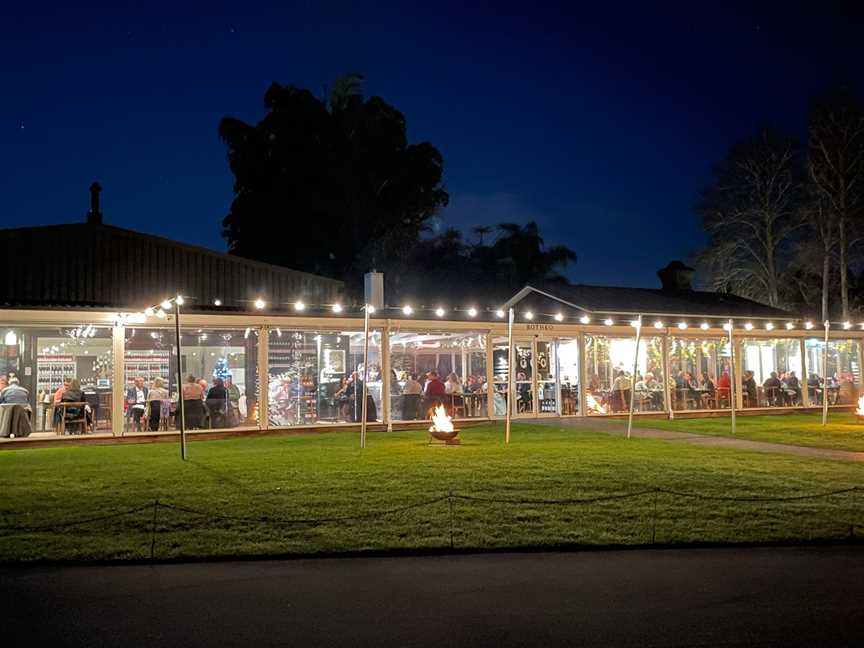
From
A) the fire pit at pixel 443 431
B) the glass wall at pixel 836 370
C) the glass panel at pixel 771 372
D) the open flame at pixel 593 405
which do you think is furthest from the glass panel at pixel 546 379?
the glass wall at pixel 836 370

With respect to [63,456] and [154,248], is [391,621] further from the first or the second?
[154,248]

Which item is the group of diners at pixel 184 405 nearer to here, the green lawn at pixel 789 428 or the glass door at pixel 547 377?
the glass door at pixel 547 377

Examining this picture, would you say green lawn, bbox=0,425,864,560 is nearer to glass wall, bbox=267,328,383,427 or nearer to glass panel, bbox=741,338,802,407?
glass wall, bbox=267,328,383,427

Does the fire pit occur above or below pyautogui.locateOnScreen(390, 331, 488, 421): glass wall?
below

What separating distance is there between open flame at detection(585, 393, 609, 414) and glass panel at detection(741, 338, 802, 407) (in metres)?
4.67

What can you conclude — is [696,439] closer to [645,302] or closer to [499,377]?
[499,377]

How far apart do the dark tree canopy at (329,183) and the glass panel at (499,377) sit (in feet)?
64.7

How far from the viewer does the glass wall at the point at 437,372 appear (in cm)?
1889

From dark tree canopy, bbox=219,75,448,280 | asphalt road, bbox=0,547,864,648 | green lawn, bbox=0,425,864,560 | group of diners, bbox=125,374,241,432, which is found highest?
dark tree canopy, bbox=219,75,448,280

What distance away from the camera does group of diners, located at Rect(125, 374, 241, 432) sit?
54.5ft

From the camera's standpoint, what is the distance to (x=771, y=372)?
23734 millimetres

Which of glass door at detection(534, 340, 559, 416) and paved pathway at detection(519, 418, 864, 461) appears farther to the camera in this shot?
glass door at detection(534, 340, 559, 416)

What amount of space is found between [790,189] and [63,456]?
106ft

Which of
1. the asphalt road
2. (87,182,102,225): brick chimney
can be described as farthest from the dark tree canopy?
the asphalt road
